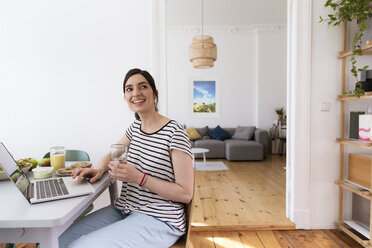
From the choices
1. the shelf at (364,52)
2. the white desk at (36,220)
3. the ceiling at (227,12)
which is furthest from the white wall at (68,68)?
the ceiling at (227,12)

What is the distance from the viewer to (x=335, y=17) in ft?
6.84

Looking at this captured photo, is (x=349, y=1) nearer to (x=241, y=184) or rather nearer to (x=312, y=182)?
(x=312, y=182)

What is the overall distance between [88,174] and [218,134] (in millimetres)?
4872

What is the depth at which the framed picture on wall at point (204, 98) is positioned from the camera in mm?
6430

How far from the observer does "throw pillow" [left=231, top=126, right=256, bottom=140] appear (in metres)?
5.78

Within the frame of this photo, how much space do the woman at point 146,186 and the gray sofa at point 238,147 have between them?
425 centimetres

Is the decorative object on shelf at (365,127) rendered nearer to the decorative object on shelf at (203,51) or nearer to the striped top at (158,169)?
the striped top at (158,169)

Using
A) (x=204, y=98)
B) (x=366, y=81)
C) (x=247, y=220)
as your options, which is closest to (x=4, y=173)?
(x=247, y=220)

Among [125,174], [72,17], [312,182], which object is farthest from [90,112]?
[312,182]

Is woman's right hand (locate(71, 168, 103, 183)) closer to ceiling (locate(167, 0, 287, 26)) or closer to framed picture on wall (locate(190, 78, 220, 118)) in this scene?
ceiling (locate(167, 0, 287, 26))

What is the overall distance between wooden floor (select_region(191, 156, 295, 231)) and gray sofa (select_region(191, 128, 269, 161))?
1.78 ft

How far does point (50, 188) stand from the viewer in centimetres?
109

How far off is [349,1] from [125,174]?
2.15 meters

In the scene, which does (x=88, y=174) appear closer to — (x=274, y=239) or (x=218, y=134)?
(x=274, y=239)
